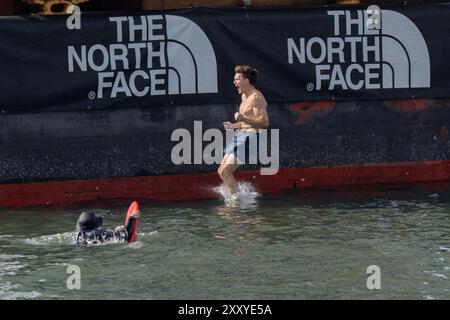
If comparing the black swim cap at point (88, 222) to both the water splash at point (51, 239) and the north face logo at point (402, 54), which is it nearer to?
the water splash at point (51, 239)

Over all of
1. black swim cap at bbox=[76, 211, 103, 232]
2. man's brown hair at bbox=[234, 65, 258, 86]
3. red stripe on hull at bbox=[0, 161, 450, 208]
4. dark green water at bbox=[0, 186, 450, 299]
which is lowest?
dark green water at bbox=[0, 186, 450, 299]

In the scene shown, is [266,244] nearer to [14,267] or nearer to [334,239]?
[334,239]

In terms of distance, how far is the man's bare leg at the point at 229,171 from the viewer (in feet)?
51.9

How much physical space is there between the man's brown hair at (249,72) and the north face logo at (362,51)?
127 centimetres

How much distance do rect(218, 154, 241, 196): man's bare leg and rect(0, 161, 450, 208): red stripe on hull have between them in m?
0.71

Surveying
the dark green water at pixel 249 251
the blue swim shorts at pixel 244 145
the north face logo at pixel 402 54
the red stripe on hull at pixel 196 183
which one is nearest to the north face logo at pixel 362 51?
the north face logo at pixel 402 54

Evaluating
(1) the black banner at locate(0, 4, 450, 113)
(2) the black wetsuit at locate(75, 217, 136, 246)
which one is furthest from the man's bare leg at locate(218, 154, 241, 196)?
(2) the black wetsuit at locate(75, 217, 136, 246)

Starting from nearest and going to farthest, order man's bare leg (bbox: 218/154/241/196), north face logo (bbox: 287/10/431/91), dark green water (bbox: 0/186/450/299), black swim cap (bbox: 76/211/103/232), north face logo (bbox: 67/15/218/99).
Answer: dark green water (bbox: 0/186/450/299) → black swim cap (bbox: 76/211/103/232) → man's bare leg (bbox: 218/154/241/196) → north face logo (bbox: 67/15/218/99) → north face logo (bbox: 287/10/431/91)

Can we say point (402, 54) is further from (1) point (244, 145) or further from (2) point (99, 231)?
(2) point (99, 231)

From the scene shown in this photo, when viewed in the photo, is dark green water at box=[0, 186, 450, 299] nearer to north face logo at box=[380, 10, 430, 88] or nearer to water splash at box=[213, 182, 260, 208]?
water splash at box=[213, 182, 260, 208]

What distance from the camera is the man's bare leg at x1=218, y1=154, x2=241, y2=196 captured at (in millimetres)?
15828

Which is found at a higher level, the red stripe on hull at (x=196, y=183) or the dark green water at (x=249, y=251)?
the red stripe on hull at (x=196, y=183)

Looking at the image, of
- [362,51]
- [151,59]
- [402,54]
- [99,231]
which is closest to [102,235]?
[99,231]
